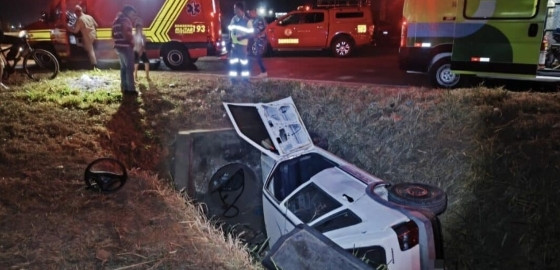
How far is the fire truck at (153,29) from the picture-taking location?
36.6ft

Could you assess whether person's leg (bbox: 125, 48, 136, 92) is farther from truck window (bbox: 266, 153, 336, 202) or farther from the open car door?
truck window (bbox: 266, 153, 336, 202)

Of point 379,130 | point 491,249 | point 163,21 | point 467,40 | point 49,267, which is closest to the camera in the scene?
point 49,267

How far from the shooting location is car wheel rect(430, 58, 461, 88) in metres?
8.11

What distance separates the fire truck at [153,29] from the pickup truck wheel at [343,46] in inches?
191

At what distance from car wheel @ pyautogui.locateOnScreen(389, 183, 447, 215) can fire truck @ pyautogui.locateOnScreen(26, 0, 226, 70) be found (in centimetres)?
887

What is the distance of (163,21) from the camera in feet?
37.3

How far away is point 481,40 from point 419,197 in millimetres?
4869

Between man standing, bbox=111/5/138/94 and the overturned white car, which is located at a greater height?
man standing, bbox=111/5/138/94

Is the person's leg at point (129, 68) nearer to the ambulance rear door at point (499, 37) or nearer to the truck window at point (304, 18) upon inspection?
the ambulance rear door at point (499, 37)

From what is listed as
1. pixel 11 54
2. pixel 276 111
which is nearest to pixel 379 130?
pixel 276 111

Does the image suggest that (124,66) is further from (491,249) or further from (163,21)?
(491,249)

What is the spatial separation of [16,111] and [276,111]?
4.04 meters

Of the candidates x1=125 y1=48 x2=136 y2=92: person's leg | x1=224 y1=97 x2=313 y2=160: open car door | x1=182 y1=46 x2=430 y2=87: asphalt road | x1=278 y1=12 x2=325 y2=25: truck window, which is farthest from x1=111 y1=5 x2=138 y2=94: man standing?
x1=278 y1=12 x2=325 y2=25: truck window

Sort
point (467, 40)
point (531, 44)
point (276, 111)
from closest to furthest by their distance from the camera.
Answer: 1. point (276, 111)
2. point (531, 44)
3. point (467, 40)
